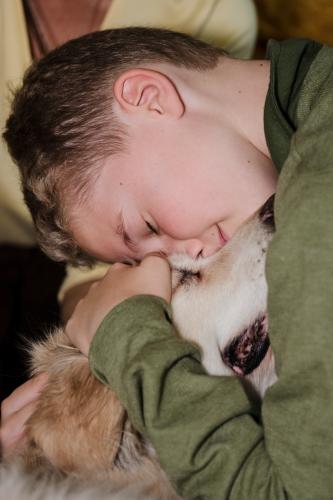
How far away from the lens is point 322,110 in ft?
3.74

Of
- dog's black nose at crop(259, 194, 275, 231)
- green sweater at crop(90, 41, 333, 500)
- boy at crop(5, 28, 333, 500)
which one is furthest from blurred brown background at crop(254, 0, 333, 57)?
dog's black nose at crop(259, 194, 275, 231)

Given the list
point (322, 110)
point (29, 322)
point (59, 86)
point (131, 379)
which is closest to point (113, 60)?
point (59, 86)

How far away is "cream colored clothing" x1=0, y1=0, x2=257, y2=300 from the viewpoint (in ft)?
6.11

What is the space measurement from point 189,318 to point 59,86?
578 millimetres

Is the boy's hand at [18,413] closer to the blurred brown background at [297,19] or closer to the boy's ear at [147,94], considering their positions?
the boy's ear at [147,94]

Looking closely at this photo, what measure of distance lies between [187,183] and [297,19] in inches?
63.2

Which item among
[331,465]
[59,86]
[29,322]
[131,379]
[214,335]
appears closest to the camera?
[331,465]

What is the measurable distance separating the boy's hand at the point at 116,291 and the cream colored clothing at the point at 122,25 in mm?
549

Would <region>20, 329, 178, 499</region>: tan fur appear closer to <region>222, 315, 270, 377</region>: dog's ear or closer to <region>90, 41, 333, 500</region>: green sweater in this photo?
<region>90, 41, 333, 500</region>: green sweater

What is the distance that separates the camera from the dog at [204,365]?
1.18 m

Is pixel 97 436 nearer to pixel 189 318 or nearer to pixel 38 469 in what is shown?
pixel 38 469

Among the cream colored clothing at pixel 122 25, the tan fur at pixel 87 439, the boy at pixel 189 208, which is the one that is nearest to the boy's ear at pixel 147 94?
the boy at pixel 189 208

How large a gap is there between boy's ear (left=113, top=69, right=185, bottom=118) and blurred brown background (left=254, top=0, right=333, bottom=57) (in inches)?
58.6

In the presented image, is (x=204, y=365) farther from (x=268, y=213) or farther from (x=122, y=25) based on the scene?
(x=122, y=25)
